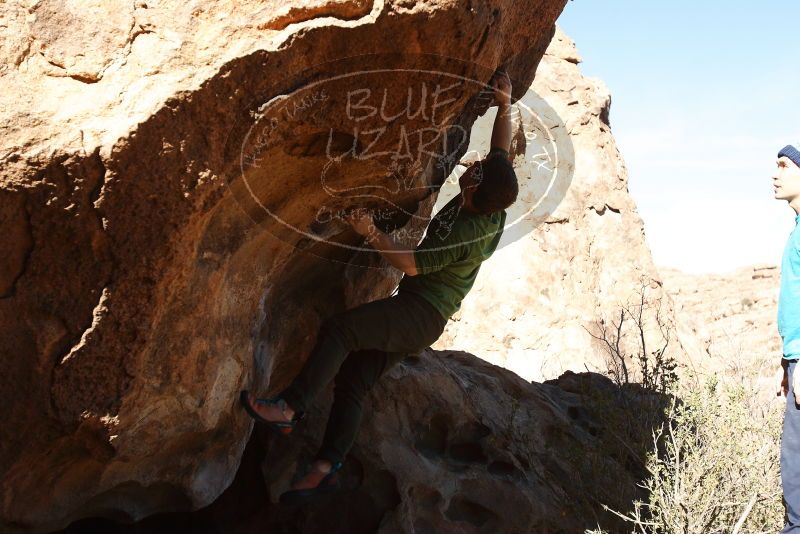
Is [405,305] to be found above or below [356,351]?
above

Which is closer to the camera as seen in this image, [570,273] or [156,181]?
[156,181]

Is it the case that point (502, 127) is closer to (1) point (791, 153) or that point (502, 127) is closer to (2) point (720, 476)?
(1) point (791, 153)

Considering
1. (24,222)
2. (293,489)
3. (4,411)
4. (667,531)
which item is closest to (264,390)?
(293,489)

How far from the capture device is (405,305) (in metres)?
3.61

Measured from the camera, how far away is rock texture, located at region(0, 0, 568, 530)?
8.59ft

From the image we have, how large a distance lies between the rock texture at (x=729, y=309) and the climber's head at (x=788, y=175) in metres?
4.72

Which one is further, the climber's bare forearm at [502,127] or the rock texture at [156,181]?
the climber's bare forearm at [502,127]

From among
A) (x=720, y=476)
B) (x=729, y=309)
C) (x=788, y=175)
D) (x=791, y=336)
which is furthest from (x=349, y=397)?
(x=729, y=309)

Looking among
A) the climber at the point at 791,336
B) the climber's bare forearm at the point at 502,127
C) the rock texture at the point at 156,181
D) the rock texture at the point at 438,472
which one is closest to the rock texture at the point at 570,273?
the rock texture at the point at 438,472

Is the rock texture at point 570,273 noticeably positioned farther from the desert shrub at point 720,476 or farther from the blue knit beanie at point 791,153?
the blue knit beanie at point 791,153

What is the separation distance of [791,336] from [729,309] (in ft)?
46.6

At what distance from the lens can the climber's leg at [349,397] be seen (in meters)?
3.57

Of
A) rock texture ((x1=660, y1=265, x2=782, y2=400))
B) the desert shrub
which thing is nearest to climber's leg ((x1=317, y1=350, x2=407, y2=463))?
the desert shrub

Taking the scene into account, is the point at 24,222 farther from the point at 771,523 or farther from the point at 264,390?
the point at 771,523
